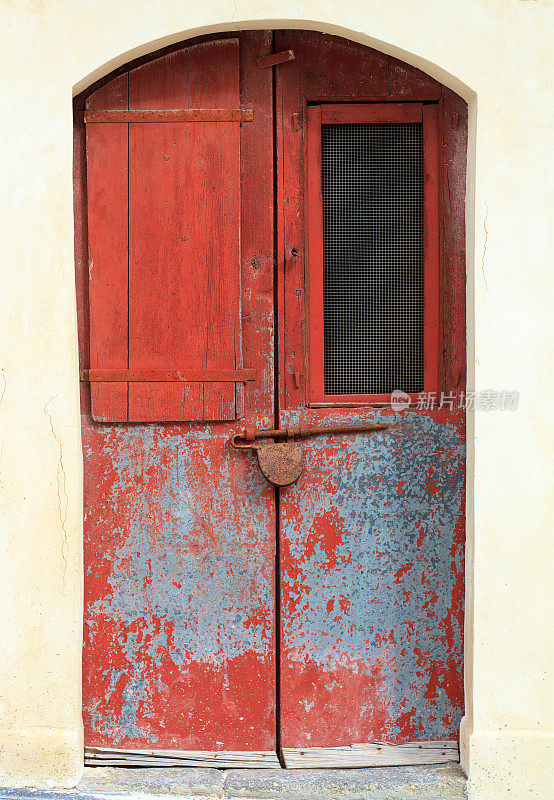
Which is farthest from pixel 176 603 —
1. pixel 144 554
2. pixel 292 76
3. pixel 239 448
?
pixel 292 76

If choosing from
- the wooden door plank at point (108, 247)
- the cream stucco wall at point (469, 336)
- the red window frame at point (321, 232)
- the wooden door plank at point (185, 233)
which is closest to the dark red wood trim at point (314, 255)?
the red window frame at point (321, 232)

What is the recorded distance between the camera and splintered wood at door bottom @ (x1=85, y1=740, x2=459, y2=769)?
2.69 metres

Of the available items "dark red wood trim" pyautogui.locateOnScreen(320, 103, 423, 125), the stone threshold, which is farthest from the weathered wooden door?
the stone threshold

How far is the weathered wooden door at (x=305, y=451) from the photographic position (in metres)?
2.73

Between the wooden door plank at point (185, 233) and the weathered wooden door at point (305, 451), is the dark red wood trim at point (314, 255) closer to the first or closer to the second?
the weathered wooden door at point (305, 451)

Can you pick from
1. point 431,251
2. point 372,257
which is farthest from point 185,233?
point 431,251

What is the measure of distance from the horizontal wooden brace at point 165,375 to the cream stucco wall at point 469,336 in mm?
125

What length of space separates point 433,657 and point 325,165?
6.60 feet

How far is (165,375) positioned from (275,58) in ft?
4.29

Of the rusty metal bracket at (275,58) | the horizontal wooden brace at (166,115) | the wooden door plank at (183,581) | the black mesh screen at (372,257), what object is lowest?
the wooden door plank at (183,581)

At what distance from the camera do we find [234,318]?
273 cm

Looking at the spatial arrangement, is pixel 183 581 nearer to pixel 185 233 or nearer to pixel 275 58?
pixel 185 233

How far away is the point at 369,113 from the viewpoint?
9.00ft

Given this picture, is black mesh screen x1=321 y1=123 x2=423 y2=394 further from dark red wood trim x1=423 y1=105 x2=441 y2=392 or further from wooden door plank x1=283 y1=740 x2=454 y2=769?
wooden door plank x1=283 y1=740 x2=454 y2=769
